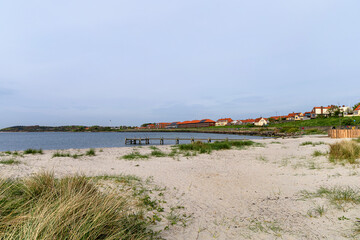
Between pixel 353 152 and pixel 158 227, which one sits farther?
pixel 353 152

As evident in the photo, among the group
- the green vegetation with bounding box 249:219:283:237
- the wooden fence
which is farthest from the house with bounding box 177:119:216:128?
the green vegetation with bounding box 249:219:283:237

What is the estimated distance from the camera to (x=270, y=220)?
465 centimetres

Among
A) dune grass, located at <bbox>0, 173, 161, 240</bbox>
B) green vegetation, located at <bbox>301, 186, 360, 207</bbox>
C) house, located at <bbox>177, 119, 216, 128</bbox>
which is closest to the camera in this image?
dune grass, located at <bbox>0, 173, 161, 240</bbox>

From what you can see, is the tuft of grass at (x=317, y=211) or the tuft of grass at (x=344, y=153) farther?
the tuft of grass at (x=344, y=153)

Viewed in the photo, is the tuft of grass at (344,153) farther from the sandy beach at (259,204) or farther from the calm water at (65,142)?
the calm water at (65,142)

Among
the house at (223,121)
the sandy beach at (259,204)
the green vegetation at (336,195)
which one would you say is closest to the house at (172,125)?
the house at (223,121)

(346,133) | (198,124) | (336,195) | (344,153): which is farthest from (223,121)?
(336,195)

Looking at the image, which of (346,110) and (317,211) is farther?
(346,110)

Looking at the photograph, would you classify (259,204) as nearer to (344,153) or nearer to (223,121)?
(344,153)

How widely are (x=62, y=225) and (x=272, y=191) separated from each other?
625cm

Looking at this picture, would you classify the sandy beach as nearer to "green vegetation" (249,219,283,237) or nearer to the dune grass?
"green vegetation" (249,219,283,237)

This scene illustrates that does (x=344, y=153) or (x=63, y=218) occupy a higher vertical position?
(x=63, y=218)

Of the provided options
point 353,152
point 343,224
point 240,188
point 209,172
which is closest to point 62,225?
point 343,224

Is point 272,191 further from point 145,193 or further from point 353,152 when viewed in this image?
point 353,152
